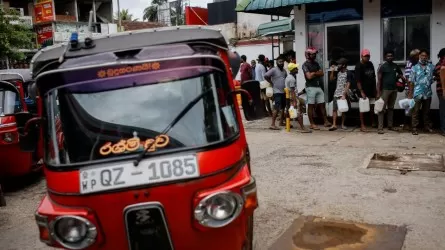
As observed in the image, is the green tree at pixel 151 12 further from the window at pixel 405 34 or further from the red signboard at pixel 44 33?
the window at pixel 405 34

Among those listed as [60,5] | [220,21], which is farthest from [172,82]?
[60,5]

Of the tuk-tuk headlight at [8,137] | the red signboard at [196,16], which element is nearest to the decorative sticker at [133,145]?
the tuk-tuk headlight at [8,137]

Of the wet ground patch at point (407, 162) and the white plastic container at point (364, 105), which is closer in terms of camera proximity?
the wet ground patch at point (407, 162)

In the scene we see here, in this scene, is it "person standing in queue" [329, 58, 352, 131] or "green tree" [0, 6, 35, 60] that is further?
"green tree" [0, 6, 35, 60]

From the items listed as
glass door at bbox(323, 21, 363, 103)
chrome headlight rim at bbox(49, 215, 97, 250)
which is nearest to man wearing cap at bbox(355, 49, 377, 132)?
glass door at bbox(323, 21, 363, 103)

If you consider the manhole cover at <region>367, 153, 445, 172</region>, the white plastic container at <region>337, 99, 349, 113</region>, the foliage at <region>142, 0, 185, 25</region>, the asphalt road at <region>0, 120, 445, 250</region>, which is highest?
the foliage at <region>142, 0, 185, 25</region>

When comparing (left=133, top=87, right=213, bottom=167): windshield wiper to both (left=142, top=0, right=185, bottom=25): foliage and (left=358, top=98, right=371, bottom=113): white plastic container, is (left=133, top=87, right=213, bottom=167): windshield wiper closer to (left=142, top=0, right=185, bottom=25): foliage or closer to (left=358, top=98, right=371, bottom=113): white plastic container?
(left=358, top=98, right=371, bottom=113): white plastic container

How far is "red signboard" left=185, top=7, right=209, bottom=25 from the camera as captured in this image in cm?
2747

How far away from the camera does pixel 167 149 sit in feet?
10.4

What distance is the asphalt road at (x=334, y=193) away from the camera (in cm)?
519

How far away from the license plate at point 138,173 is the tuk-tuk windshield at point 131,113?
0.58 ft

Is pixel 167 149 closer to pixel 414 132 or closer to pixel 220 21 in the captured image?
pixel 414 132

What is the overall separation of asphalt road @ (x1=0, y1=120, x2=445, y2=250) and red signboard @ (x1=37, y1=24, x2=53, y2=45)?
997 inches

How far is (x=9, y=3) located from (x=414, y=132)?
1177 inches
